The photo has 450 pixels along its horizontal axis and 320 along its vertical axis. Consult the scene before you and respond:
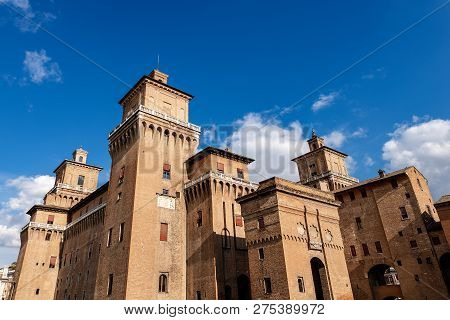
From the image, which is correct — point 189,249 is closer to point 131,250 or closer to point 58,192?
point 131,250

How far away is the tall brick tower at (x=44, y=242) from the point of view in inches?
2071

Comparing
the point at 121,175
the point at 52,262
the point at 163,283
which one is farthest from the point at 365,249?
the point at 52,262

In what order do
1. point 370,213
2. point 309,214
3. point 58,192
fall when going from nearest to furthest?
point 309,214 → point 370,213 → point 58,192

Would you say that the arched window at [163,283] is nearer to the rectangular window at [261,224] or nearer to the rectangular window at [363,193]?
the rectangular window at [261,224]

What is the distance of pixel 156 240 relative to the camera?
3666cm

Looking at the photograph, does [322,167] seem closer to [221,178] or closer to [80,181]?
[221,178]

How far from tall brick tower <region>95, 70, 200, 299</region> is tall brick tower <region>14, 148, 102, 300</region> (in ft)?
67.3

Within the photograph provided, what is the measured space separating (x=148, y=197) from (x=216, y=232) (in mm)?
7980

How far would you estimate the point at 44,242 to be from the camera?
55750 mm

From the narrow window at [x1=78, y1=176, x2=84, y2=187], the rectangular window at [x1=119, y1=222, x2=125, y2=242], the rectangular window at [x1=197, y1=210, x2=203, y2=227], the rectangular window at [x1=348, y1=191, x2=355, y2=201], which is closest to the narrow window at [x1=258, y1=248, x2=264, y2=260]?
the rectangular window at [x1=197, y1=210, x2=203, y2=227]

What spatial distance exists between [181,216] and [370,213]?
24.6 metres

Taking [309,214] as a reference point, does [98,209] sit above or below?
above
